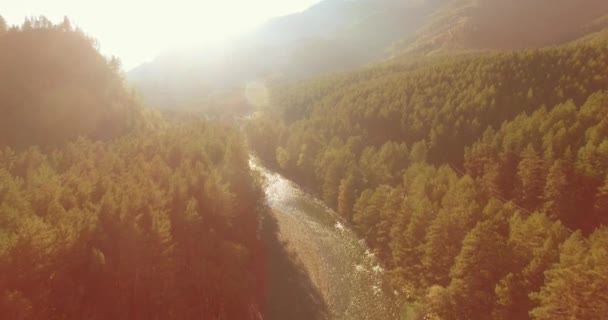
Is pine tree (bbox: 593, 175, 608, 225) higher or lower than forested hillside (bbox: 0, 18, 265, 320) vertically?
lower

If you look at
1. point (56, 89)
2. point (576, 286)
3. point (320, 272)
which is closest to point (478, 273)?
point (576, 286)

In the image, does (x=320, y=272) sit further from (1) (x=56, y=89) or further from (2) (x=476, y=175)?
(1) (x=56, y=89)

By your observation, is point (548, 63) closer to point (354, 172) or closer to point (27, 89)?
point (354, 172)

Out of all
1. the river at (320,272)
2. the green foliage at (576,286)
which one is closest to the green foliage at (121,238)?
the river at (320,272)

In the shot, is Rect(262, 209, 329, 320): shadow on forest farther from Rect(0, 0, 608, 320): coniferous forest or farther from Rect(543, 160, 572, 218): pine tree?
Rect(543, 160, 572, 218): pine tree

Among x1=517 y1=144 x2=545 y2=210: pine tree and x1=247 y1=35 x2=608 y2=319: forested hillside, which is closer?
x1=247 y1=35 x2=608 y2=319: forested hillside

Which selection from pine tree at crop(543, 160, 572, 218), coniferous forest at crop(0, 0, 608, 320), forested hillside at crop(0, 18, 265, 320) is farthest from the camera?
pine tree at crop(543, 160, 572, 218)

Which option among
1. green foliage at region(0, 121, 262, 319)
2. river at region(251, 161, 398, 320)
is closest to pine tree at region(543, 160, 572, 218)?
river at region(251, 161, 398, 320)

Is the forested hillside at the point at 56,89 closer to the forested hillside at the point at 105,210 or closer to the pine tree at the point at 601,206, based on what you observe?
the forested hillside at the point at 105,210
